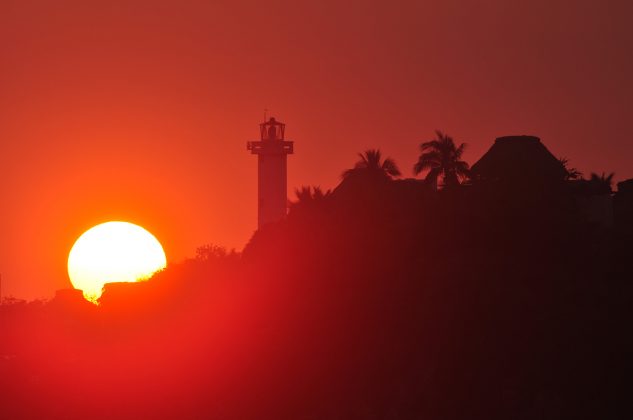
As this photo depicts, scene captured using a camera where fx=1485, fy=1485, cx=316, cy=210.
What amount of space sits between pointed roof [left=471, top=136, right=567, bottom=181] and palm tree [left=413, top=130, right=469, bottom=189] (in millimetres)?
1034

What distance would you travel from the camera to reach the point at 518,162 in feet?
291

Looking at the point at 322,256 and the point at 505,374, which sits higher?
the point at 322,256

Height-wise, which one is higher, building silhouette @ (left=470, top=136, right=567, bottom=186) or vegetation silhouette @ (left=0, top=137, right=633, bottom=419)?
building silhouette @ (left=470, top=136, right=567, bottom=186)

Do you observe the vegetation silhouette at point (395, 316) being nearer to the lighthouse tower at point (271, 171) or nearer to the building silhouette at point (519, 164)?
the building silhouette at point (519, 164)

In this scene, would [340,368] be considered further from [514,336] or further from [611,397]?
[611,397]

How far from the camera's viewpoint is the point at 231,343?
287 ft

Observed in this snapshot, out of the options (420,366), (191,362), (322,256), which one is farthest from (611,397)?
(191,362)

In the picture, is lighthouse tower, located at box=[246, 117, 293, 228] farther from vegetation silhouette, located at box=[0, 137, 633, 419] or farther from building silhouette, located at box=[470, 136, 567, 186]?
building silhouette, located at box=[470, 136, 567, 186]

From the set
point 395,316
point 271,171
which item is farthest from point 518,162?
point 271,171

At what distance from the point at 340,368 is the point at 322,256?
27.1ft

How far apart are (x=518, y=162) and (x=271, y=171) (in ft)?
90.2

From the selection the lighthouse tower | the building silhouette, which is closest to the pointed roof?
the building silhouette

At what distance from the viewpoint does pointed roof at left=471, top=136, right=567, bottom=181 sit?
87438mm

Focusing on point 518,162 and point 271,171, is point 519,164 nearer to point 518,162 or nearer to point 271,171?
point 518,162
